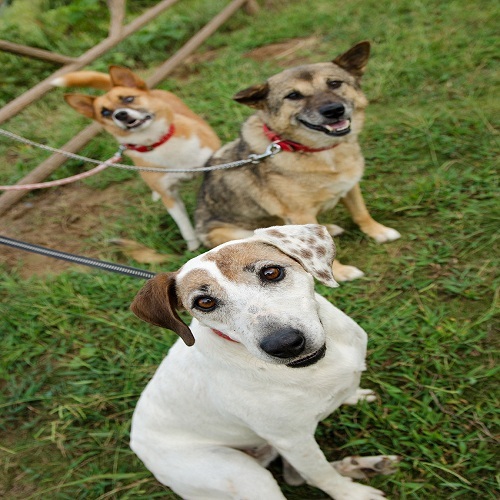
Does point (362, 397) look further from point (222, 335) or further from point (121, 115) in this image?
point (121, 115)

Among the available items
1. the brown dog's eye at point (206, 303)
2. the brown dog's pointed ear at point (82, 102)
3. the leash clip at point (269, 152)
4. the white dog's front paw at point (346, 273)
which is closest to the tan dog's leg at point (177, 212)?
the brown dog's pointed ear at point (82, 102)

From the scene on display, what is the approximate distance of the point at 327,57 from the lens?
22.0 feet

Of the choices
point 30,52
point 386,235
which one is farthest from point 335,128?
point 30,52

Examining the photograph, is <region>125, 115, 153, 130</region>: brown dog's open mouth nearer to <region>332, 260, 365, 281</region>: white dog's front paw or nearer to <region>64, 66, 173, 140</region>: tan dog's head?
<region>64, 66, 173, 140</region>: tan dog's head

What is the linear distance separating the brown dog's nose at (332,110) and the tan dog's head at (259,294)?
1.51 metres

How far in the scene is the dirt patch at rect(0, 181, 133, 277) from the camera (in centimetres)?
512

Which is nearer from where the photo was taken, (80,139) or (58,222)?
(58,222)

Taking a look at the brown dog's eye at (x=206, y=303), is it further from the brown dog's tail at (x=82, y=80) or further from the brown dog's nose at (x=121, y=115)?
the brown dog's tail at (x=82, y=80)

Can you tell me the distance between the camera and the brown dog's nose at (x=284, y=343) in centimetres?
187

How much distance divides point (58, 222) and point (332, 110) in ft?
12.2

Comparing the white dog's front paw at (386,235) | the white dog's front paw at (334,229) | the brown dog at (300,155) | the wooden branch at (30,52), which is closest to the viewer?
the brown dog at (300,155)

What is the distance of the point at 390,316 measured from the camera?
3469 millimetres

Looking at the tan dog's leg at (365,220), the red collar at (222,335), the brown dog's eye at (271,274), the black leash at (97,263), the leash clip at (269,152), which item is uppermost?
the brown dog's eye at (271,274)

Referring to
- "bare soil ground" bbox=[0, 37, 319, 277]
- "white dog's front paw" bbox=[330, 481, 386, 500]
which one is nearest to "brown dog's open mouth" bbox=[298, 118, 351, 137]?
"white dog's front paw" bbox=[330, 481, 386, 500]
